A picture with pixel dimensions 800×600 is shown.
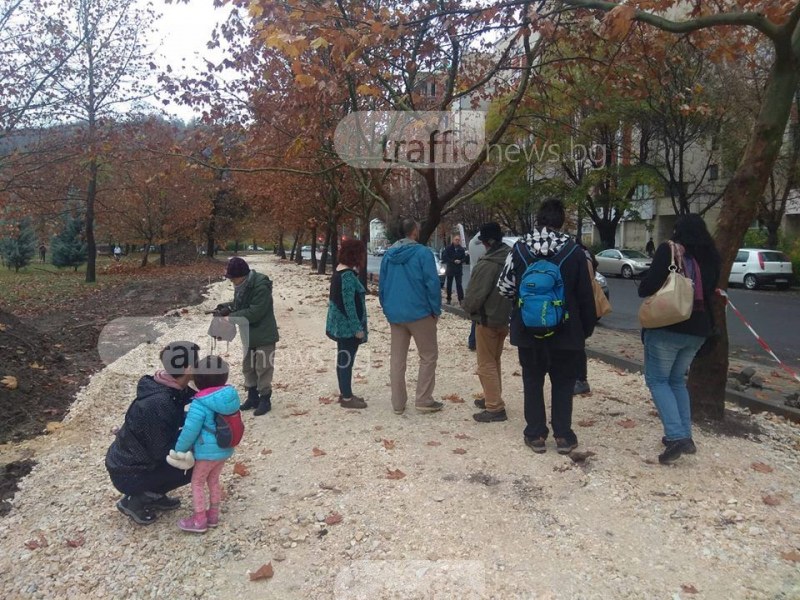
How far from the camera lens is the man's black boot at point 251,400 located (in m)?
6.35

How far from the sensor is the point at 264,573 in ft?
10.6

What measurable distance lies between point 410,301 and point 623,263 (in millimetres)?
26896

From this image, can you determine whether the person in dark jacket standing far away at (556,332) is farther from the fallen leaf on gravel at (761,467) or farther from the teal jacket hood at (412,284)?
the fallen leaf on gravel at (761,467)

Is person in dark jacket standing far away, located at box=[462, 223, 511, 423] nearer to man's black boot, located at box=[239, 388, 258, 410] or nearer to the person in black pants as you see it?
man's black boot, located at box=[239, 388, 258, 410]

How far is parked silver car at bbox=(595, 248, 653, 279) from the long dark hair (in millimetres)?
25967

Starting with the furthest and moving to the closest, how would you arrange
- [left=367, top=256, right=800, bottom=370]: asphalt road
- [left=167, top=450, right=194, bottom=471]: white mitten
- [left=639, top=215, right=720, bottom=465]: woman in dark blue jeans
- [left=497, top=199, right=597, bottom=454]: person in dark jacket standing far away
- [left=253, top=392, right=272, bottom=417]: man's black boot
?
[left=367, top=256, right=800, bottom=370]: asphalt road < [left=253, top=392, right=272, bottom=417]: man's black boot < [left=497, top=199, right=597, bottom=454]: person in dark jacket standing far away < [left=639, top=215, right=720, bottom=465]: woman in dark blue jeans < [left=167, top=450, right=194, bottom=471]: white mitten

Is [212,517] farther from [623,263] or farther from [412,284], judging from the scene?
[623,263]

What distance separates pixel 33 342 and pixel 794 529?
860 cm

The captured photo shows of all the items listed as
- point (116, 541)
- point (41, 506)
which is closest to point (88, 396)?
point (41, 506)

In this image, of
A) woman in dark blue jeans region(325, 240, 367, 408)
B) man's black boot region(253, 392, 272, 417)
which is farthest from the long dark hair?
man's black boot region(253, 392, 272, 417)

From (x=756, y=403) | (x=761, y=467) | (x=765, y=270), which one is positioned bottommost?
(x=761, y=467)

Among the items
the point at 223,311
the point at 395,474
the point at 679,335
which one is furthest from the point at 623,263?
the point at 395,474

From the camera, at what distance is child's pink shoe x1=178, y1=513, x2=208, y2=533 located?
3.66 m

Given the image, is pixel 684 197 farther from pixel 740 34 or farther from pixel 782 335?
pixel 740 34
